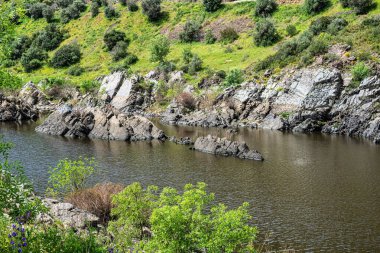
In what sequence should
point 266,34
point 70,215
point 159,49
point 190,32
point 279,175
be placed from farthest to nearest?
point 190,32, point 159,49, point 266,34, point 279,175, point 70,215

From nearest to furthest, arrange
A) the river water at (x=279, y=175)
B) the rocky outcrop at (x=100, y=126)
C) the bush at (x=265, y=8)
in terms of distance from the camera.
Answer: the river water at (x=279, y=175) → the rocky outcrop at (x=100, y=126) → the bush at (x=265, y=8)

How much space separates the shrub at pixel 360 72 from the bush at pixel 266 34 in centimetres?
3893

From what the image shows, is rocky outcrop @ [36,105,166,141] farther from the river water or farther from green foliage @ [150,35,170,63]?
green foliage @ [150,35,170,63]

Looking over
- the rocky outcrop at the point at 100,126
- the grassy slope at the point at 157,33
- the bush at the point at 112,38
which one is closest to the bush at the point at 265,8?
the grassy slope at the point at 157,33

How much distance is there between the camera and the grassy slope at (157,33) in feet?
446

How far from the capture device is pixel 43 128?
9550 cm

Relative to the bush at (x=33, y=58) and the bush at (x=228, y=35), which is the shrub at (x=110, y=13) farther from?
the bush at (x=228, y=35)

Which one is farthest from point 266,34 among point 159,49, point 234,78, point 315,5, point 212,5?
point 212,5

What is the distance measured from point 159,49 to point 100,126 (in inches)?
2160

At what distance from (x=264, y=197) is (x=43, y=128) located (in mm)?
63755

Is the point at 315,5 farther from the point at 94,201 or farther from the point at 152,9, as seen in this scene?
the point at 94,201

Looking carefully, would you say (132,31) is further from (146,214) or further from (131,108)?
(146,214)

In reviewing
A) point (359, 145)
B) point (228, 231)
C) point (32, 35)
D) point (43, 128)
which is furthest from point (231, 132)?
point (32, 35)

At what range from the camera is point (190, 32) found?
155 meters
